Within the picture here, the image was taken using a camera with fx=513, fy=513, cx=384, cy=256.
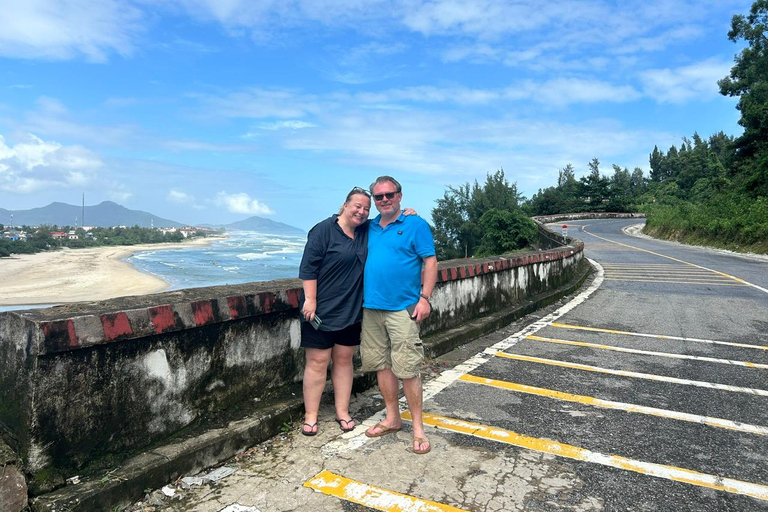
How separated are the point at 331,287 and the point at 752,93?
41014 mm

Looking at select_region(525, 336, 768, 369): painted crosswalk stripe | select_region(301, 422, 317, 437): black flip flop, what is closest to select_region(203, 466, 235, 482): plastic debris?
select_region(301, 422, 317, 437): black flip flop

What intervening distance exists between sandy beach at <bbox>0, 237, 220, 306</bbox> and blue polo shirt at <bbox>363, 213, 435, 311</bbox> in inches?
1488

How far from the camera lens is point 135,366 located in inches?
108

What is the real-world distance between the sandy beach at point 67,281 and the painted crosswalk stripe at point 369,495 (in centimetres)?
3798

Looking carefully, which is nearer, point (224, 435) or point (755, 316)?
point (224, 435)

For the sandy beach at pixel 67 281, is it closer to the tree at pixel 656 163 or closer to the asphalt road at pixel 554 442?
the asphalt road at pixel 554 442

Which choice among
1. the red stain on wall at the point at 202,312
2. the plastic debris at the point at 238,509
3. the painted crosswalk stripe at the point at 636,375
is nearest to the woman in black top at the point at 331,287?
the red stain on wall at the point at 202,312

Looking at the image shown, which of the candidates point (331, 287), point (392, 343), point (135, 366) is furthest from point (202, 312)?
point (392, 343)

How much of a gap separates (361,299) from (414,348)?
490 mm

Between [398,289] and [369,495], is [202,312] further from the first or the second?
[369,495]

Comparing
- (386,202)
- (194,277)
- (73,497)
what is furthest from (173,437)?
(194,277)

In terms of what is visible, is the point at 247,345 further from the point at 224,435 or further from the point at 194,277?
the point at 194,277

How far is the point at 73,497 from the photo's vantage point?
230cm

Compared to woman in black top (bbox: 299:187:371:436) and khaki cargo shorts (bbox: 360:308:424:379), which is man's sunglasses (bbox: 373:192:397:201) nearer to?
woman in black top (bbox: 299:187:371:436)
